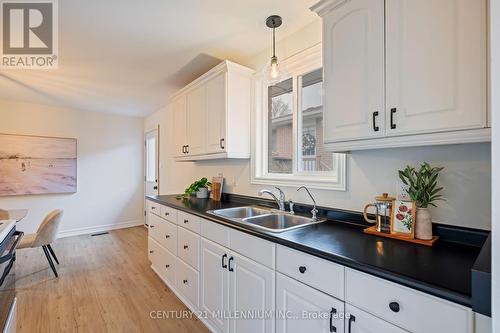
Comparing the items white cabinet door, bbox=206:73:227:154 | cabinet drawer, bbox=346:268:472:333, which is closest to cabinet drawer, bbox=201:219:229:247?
white cabinet door, bbox=206:73:227:154

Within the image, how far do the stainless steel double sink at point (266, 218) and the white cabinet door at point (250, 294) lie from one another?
0.98ft

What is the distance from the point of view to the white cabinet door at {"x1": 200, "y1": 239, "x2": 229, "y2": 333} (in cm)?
175

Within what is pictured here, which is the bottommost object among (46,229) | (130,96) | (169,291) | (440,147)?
(169,291)

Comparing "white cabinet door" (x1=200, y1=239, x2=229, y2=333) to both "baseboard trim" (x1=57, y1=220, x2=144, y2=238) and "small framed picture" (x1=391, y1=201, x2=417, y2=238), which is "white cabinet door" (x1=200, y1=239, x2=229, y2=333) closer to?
"small framed picture" (x1=391, y1=201, x2=417, y2=238)

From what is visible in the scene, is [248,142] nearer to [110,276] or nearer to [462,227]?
[462,227]

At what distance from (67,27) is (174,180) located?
261 centimetres

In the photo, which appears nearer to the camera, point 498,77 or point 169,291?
point 498,77

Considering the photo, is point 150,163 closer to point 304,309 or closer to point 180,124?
point 180,124

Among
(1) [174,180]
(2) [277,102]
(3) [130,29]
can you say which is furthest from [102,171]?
(2) [277,102]

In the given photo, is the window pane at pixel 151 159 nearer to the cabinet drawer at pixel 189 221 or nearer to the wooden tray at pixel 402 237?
the cabinet drawer at pixel 189 221

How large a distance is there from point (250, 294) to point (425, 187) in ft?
3.85

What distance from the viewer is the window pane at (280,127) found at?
234cm

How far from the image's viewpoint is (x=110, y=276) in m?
2.89

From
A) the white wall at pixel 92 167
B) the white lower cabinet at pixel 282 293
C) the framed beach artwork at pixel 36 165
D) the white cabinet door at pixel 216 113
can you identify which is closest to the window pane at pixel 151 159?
the white wall at pixel 92 167
